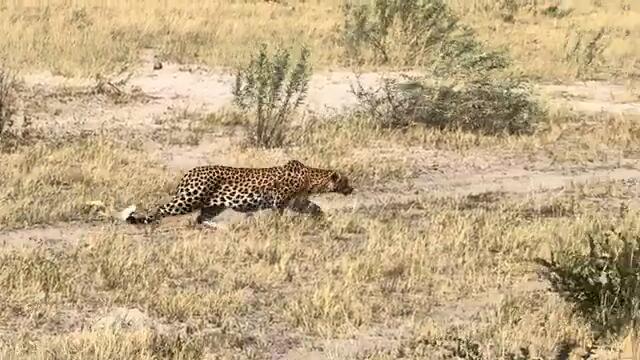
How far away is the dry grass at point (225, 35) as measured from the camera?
1758 cm

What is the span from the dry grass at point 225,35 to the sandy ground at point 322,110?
37.4 inches

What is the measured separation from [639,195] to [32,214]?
21.7 feet

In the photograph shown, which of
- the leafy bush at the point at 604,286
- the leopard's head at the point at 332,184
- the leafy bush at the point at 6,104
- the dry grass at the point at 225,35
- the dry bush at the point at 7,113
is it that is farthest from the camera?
the dry grass at the point at 225,35

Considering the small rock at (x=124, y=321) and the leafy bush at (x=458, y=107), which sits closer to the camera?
the small rock at (x=124, y=321)

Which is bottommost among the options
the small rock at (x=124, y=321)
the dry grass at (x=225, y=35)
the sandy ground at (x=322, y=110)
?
the dry grass at (x=225, y=35)

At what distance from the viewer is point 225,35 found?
20.6 meters

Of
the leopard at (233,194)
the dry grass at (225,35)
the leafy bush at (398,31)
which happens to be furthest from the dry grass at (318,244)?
the leafy bush at (398,31)

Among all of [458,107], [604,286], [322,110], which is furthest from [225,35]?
[604,286]

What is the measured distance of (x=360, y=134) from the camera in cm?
1320

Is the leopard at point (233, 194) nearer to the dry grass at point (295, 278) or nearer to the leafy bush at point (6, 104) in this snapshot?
the dry grass at point (295, 278)

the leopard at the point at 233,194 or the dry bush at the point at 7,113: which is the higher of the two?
the leopard at the point at 233,194

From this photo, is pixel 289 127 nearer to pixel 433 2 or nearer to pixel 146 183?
pixel 146 183

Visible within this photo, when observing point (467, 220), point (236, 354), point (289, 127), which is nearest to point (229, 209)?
point (467, 220)

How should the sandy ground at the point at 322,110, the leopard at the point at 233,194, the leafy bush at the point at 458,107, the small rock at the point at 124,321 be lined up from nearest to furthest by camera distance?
the small rock at the point at 124,321, the sandy ground at the point at 322,110, the leopard at the point at 233,194, the leafy bush at the point at 458,107
